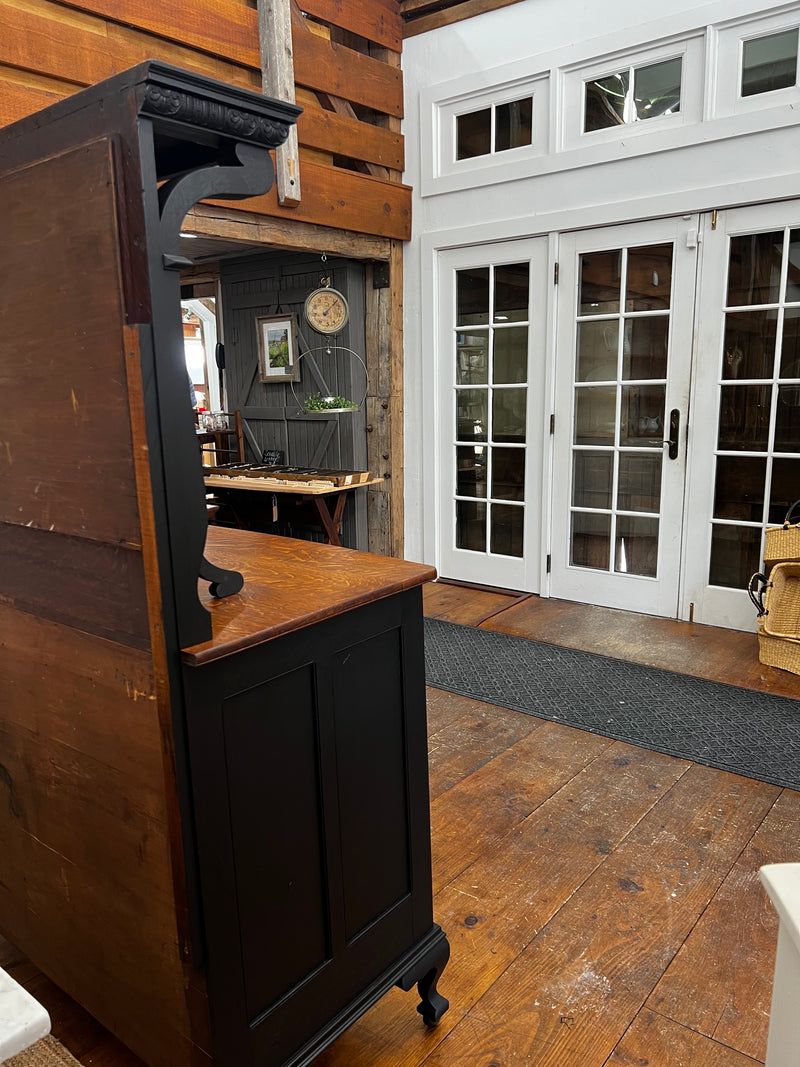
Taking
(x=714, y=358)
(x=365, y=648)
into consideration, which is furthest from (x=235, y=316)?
(x=365, y=648)

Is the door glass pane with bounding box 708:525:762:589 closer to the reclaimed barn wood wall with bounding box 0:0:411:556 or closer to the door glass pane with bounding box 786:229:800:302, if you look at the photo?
the door glass pane with bounding box 786:229:800:302

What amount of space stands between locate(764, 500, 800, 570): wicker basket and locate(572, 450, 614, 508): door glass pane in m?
1.01

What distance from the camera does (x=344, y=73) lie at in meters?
4.46

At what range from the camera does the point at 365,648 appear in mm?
1493

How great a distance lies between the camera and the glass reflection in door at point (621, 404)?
4238 mm

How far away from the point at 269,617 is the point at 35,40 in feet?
9.81

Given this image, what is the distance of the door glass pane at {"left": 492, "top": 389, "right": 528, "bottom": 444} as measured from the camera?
4.84m

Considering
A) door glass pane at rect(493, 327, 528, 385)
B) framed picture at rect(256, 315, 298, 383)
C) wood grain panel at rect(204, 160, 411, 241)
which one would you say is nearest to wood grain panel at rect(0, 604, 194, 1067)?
wood grain panel at rect(204, 160, 411, 241)

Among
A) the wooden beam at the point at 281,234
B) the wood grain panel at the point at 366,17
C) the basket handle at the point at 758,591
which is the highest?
the wood grain panel at the point at 366,17

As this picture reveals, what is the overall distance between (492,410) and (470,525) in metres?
0.79

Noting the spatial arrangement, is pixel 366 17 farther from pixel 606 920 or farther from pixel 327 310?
pixel 606 920

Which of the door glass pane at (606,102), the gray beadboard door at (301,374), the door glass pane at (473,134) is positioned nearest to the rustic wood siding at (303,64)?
the door glass pane at (473,134)

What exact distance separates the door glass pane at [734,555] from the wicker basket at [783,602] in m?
0.45

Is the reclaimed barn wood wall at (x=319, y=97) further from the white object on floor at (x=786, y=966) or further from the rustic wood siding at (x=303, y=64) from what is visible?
the white object on floor at (x=786, y=966)
